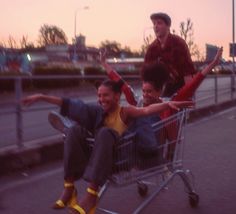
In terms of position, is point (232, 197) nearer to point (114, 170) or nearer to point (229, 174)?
point (229, 174)

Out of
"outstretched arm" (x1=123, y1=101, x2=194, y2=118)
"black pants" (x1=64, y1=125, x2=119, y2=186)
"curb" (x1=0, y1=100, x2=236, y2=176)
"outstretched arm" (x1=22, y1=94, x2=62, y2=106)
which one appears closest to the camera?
"outstretched arm" (x1=22, y1=94, x2=62, y2=106)

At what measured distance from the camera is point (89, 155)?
4121 mm

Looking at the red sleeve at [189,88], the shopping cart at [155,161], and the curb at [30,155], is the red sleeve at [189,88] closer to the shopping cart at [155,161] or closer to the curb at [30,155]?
the shopping cart at [155,161]

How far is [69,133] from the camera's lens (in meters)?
4.05

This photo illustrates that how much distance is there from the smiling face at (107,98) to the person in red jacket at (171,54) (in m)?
1.36

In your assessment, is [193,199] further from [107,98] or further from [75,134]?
[75,134]

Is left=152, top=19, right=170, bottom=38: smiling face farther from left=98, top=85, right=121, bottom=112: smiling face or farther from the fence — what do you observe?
the fence

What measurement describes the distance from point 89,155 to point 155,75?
109 cm

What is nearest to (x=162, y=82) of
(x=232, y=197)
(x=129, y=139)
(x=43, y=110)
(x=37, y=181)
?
(x=129, y=139)

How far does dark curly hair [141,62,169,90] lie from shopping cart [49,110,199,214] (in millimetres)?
390

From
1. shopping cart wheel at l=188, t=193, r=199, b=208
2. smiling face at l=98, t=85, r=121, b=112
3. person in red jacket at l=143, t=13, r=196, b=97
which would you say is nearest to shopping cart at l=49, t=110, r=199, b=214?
shopping cart wheel at l=188, t=193, r=199, b=208

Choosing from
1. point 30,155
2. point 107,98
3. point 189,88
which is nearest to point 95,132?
point 107,98

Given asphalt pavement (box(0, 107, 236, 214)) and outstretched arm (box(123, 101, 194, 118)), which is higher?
outstretched arm (box(123, 101, 194, 118))

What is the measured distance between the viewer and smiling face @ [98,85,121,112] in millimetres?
4254
